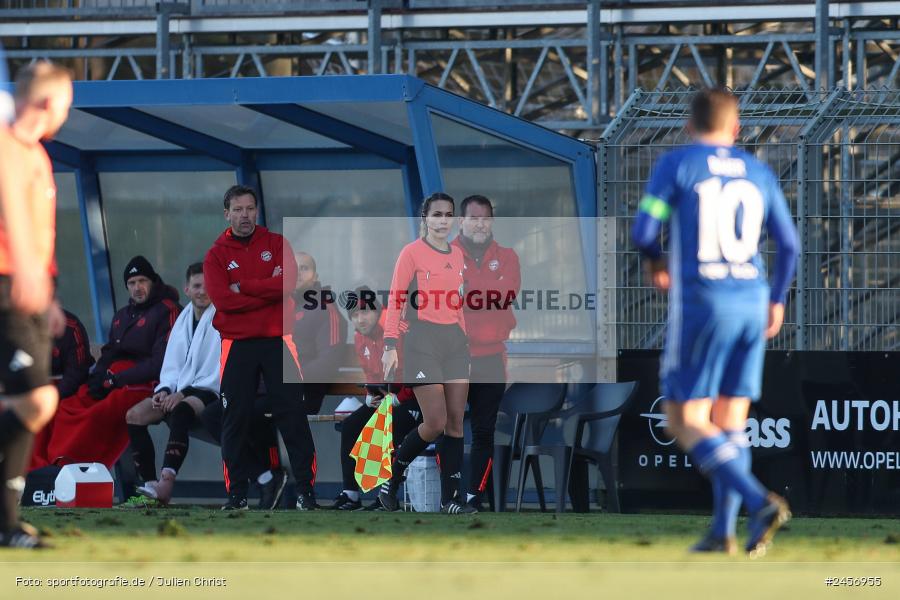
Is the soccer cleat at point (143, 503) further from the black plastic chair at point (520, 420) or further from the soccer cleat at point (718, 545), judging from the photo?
the soccer cleat at point (718, 545)

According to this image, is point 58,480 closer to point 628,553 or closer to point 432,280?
point 432,280

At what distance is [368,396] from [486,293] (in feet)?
3.87

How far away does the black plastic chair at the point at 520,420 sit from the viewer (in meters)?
10.2

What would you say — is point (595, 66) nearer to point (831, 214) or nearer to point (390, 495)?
point (831, 214)

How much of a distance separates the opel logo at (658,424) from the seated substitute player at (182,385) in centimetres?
291

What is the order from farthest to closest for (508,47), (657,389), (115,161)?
(508,47) → (115,161) → (657,389)

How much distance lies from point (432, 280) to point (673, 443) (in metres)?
1.83

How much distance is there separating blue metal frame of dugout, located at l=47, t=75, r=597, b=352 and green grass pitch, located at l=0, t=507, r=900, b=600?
3409 mm

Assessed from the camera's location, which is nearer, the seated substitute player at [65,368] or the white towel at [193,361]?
the white towel at [193,361]

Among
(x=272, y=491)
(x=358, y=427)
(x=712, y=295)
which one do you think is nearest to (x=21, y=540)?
(x=712, y=295)

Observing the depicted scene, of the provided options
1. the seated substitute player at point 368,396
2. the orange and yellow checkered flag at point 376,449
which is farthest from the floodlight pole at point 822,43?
the orange and yellow checkered flag at point 376,449

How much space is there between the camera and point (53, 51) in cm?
2309

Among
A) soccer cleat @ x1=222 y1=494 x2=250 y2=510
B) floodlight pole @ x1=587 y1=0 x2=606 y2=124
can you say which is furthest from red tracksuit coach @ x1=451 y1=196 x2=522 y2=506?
floodlight pole @ x1=587 y1=0 x2=606 y2=124

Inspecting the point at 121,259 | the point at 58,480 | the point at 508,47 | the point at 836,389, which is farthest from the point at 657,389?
the point at 508,47
